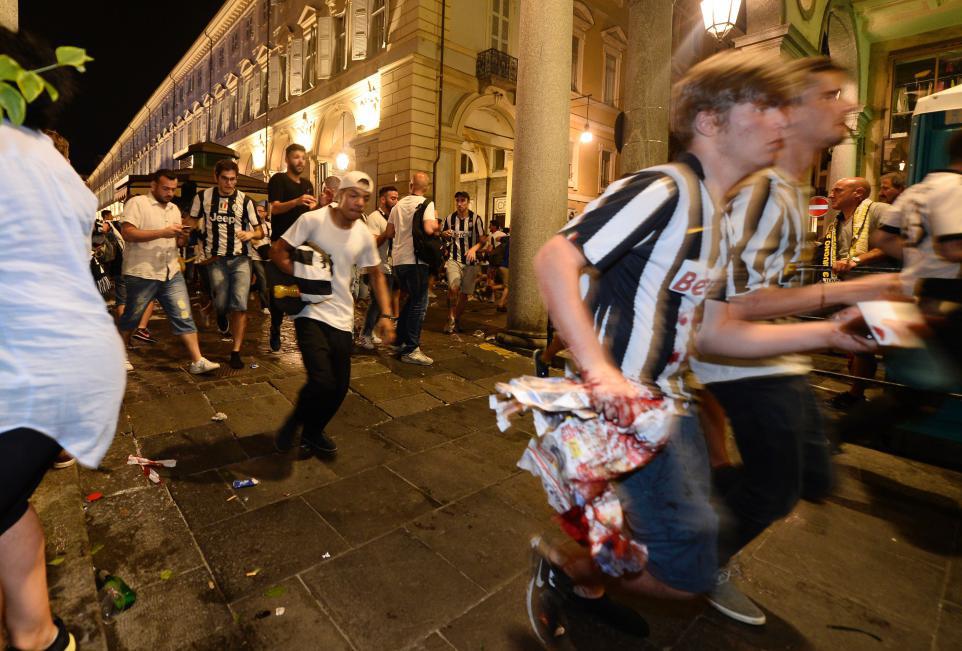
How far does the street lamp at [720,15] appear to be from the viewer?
6.72 meters

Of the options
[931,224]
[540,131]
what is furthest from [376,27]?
[931,224]

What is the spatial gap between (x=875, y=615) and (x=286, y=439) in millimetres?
3206

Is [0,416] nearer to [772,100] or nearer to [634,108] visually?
[772,100]

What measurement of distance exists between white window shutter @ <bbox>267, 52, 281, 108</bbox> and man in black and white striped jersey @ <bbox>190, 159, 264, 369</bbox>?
2127 centimetres

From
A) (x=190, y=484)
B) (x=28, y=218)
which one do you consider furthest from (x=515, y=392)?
(x=190, y=484)

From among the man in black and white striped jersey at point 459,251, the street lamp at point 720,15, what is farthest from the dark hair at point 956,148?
the man in black and white striped jersey at point 459,251

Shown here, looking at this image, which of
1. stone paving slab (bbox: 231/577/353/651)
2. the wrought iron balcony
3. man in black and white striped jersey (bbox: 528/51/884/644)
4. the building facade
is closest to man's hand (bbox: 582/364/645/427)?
man in black and white striped jersey (bbox: 528/51/884/644)

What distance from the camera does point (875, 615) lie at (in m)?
2.15

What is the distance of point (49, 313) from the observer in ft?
4.46

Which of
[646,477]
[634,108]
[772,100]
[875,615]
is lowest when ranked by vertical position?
[875,615]

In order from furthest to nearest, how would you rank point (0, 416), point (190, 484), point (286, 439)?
1. point (286, 439)
2. point (190, 484)
3. point (0, 416)

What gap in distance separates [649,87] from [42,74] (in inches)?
255

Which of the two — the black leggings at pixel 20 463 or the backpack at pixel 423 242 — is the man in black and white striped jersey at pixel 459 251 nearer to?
the backpack at pixel 423 242

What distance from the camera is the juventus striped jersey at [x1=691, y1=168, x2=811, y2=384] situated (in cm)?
191
